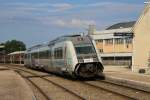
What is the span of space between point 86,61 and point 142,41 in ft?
60.8

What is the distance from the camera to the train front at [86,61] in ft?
92.6

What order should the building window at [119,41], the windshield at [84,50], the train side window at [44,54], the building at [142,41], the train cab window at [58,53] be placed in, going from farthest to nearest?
the building window at [119,41] < the building at [142,41] < the train side window at [44,54] < the train cab window at [58,53] < the windshield at [84,50]

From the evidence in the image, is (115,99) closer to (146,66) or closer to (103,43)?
(146,66)

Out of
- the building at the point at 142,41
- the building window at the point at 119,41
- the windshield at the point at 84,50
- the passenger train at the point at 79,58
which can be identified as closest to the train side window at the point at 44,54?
the passenger train at the point at 79,58

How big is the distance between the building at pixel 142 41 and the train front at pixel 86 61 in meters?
17.1

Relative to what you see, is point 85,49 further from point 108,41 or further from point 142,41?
point 108,41

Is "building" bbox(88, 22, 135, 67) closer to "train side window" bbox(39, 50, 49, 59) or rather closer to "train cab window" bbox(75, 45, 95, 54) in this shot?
"train side window" bbox(39, 50, 49, 59)

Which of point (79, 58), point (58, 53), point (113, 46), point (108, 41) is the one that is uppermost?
point (108, 41)

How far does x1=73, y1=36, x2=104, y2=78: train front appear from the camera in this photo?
28219mm

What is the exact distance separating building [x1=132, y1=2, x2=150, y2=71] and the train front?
17.1 metres

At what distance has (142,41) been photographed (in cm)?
4553

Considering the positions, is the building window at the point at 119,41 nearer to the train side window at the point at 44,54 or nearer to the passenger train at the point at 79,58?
the train side window at the point at 44,54

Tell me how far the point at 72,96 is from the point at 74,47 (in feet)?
31.5

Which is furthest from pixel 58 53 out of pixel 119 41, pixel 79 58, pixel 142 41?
pixel 119 41
